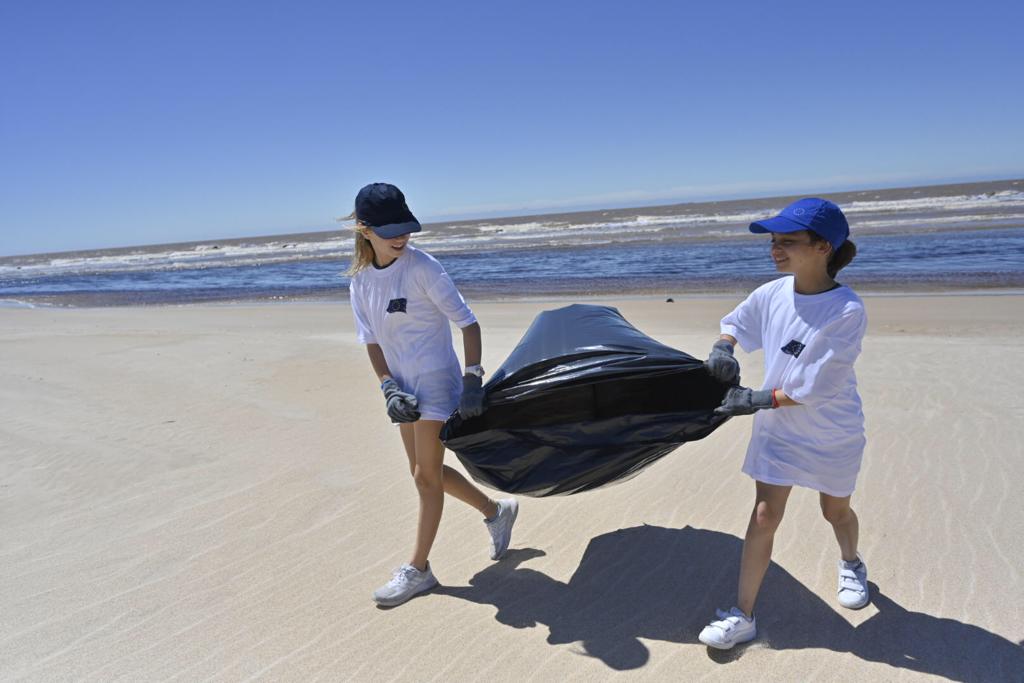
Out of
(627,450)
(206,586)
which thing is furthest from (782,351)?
(206,586)

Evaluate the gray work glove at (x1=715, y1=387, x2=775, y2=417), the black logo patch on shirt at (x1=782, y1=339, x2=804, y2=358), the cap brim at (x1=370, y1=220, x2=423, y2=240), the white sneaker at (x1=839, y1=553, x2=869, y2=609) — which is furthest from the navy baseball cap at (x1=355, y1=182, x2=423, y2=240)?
the white sneaker at (x1=839, y1=553, x2=869, y2=609)

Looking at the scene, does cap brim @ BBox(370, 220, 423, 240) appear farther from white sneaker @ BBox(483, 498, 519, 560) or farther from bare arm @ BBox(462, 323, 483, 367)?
white sneaker @ BBox(483, 498, 519, 560)

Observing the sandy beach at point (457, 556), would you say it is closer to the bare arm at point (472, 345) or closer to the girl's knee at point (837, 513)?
the girl's knee at point (837, 513)

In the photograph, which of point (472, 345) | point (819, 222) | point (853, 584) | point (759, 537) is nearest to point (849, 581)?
point (853, 584)

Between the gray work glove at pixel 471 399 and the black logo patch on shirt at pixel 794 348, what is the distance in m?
1.14

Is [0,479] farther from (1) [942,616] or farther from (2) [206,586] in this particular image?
(1) [942,616]

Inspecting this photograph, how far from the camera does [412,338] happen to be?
2.96 meters

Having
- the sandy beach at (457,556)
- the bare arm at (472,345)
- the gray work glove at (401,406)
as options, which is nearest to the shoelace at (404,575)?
the sandy beach at (457,556)

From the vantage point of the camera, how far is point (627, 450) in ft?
9.01

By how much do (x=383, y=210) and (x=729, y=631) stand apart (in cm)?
207

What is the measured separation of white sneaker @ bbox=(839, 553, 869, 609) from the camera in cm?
286

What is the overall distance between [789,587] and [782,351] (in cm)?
117

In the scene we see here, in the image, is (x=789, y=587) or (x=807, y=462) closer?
(x=807, y=462)

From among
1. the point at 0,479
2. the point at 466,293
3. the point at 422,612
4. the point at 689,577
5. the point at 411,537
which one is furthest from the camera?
the point at 466,293
